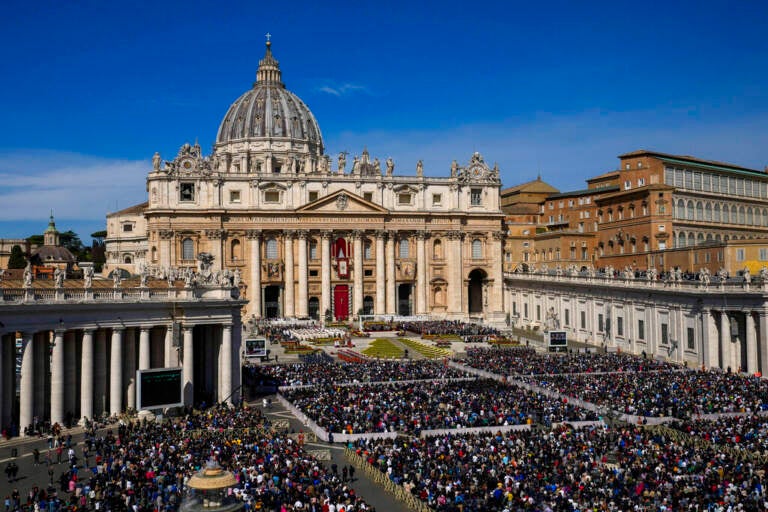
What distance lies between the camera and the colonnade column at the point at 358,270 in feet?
323

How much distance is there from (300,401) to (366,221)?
184 ft

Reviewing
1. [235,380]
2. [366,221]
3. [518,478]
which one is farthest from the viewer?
[366,221]

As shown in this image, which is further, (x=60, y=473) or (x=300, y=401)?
(x=300, y=401)

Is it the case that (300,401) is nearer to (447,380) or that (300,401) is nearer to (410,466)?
(447,380)

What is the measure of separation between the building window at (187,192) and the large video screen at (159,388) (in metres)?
56.8

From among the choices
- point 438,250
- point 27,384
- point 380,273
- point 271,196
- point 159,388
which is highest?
point 271,196

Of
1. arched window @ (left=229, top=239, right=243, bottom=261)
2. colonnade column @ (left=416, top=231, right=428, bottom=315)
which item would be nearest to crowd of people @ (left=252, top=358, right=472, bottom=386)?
arched window @ (left=229, top=239, right=243, bottom=261)

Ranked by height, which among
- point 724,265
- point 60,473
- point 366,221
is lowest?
point 60,473

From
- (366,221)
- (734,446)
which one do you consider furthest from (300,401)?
(366,221)

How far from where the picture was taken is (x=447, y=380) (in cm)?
5069

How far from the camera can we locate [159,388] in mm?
39688

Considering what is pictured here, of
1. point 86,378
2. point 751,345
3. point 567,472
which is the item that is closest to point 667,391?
point 751,345

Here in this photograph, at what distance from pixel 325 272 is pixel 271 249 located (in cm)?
683

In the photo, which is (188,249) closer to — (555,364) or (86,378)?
(555,364)
